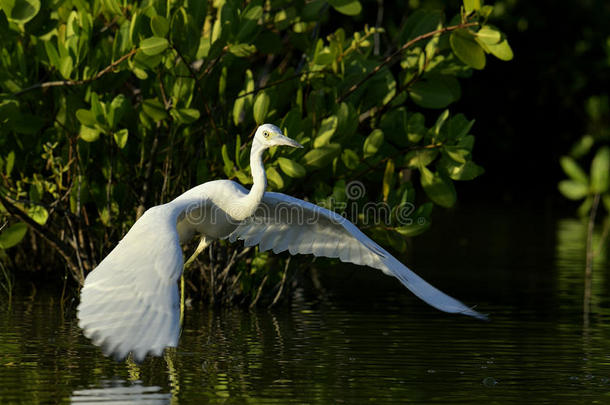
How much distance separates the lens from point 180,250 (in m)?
6.73

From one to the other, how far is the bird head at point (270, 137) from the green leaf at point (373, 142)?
48.1 inches

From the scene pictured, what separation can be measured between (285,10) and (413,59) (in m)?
1.18

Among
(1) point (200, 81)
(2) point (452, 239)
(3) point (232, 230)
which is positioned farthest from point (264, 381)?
(2) point (452, 239)

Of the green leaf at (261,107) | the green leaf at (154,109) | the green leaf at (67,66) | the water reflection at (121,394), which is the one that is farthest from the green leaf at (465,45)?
the water reflection at (121,394)

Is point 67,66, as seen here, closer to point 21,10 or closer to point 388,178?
point 21,10

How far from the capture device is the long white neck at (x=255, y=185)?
323 inches

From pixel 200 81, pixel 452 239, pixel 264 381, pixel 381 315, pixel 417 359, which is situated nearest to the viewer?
pixel 264 381

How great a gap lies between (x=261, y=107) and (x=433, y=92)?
5.01ft

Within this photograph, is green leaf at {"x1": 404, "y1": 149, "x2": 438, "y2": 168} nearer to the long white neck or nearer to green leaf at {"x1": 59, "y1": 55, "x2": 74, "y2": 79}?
the long white neck

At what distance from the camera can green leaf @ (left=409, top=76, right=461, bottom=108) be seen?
374 inches

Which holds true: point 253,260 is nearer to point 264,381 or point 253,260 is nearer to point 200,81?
point 200,81

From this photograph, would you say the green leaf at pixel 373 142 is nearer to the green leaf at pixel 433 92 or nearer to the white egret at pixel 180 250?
the green leaf at pixel 433 92

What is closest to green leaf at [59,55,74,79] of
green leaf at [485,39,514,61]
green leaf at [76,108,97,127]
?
green leaf at [76,108,97,127]

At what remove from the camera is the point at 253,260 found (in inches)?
391
